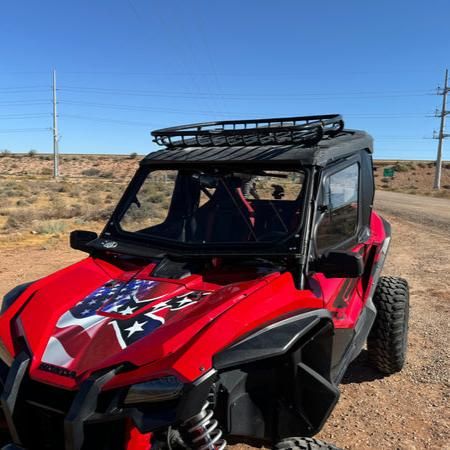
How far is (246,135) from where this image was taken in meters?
3.82

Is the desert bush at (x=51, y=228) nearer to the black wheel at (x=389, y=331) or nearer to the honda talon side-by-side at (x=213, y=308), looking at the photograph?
the honda talon side-by-side at (x=213, y=308)

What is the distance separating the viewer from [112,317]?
101 inches

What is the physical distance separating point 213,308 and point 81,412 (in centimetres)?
78

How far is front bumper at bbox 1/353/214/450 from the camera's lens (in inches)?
78.5

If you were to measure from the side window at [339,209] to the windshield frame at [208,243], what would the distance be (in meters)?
0.19

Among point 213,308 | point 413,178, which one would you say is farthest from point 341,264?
point 413,178

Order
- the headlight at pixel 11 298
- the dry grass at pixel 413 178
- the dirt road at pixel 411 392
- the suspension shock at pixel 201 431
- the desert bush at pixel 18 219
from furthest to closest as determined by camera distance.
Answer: the dry grass at pixel 413 178
the desert bush at pixel 18 219
the dirt road at pixel 411 392
the headlight at pixel 11 298
the suspension shock at pixel 201 431

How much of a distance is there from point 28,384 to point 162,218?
5.77 ft

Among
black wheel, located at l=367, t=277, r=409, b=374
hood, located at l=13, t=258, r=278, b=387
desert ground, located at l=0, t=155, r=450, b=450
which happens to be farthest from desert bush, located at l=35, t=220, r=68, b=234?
hood, located at l=13, t=258, r=278, b=387

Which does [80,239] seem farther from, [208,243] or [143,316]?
[143,316]

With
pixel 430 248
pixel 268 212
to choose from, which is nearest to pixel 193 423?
pixel 268 212

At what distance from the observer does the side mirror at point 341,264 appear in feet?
9.04

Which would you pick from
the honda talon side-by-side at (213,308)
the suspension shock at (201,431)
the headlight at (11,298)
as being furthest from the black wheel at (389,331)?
the headlight at (11,298)

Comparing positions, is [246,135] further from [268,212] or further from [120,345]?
[120,345]
